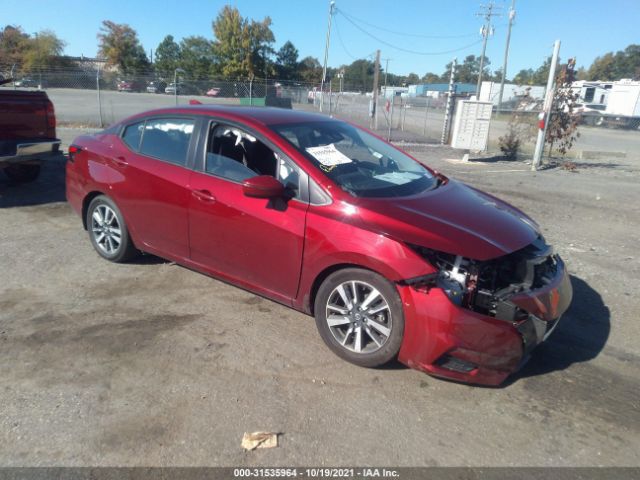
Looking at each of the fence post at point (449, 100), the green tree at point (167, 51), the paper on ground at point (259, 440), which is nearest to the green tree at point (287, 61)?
the green tree at point (167, 51)

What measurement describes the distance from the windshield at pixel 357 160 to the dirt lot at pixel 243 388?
125 cm

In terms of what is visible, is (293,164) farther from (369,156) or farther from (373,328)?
(373,328)

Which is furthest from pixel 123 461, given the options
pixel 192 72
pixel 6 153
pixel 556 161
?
pixel 192 72

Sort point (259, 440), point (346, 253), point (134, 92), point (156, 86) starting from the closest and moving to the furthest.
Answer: point (259, 440) < point (346, 253) < point (156, 86) < point (134, 92)

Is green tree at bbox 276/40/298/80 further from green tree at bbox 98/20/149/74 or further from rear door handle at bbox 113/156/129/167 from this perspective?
rear door handle at bbox 113/156/129/167

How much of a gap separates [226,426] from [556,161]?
593 inches

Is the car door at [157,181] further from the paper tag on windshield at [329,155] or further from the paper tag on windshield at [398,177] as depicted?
the paper tag on windshield at [398,177]

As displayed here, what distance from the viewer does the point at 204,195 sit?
3971 millimetres

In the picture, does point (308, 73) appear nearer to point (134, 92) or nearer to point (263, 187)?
point (134, 92)

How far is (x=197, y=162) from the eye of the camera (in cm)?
413

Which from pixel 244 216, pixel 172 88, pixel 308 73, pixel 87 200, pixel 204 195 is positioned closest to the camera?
pixel 244 216

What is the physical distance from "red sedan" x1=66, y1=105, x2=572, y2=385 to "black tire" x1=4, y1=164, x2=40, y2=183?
447cm

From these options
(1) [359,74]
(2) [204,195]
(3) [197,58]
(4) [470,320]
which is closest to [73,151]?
(2) [204,195]

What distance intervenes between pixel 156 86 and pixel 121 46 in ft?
181
